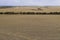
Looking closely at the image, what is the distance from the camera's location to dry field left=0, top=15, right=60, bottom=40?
34 cm

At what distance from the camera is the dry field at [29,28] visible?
1.12 feet

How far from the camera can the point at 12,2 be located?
24.3 inches

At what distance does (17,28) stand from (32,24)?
59mm

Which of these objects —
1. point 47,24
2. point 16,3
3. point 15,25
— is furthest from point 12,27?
point 16,3

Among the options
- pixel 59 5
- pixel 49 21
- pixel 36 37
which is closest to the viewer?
pixel 36 37

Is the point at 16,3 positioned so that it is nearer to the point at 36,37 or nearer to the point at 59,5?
the point at 59,5

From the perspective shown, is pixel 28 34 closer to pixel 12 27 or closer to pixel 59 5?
pixel 12 27

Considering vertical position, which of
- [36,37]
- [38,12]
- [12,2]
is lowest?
[36,37]

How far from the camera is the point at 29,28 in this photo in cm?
39

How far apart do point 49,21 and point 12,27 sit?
A: 140 mm

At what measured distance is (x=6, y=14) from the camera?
1.71ft

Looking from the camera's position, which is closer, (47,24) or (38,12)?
(47,24)

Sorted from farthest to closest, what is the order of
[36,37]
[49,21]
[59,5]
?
1. [59,5]
2. [49,21]
3. [36,37]

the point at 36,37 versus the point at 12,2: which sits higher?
the point at 12,2
